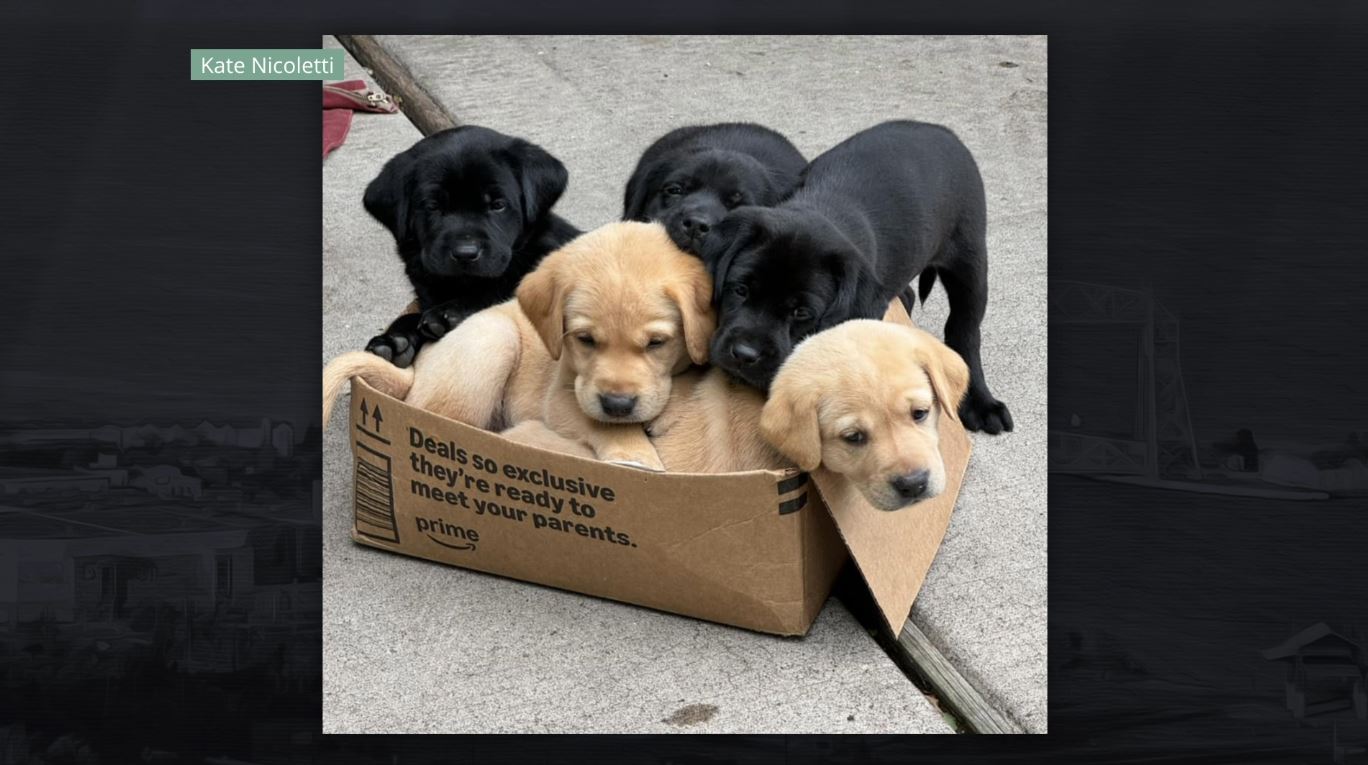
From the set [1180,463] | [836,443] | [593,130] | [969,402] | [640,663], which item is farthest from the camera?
[593,130]

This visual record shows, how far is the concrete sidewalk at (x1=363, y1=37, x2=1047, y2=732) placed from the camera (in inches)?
197

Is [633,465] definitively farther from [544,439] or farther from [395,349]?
[395,349]

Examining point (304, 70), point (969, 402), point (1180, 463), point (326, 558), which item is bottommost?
point (326, 558)

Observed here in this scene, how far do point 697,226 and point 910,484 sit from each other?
93cm

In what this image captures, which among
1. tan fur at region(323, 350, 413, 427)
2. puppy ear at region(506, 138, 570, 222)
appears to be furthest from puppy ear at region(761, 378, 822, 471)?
puppy ear at region(506, 138, 570, 222)

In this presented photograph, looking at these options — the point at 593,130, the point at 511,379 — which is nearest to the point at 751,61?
the point at 593,130

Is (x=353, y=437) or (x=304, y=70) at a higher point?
(x=304, y=70)

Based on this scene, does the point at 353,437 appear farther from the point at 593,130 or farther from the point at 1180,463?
Answer: the point at 593,130

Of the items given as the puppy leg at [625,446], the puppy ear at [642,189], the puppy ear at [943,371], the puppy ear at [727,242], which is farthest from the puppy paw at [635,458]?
the puppy ear at [642,189]

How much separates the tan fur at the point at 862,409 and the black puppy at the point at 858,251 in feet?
0.62

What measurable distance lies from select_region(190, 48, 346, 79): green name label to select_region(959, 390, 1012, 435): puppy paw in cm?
226

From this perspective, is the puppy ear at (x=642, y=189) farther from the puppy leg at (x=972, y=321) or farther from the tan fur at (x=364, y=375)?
the puppy leg at (x=972, y=321)

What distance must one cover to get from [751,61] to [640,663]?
3.71 metres

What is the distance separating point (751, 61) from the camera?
6855mm
